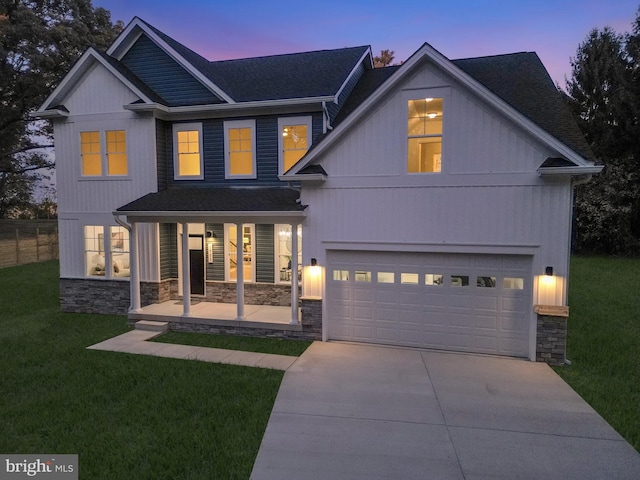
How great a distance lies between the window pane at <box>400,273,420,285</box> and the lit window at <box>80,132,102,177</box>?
31.6 ft

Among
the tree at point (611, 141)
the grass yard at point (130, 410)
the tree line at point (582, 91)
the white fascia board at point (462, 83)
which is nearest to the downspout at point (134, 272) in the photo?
the grass yard at point (130, 410)

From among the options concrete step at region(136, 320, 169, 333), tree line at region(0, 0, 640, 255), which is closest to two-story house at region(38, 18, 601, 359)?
concrete step at region(136, 320, 169, 333)

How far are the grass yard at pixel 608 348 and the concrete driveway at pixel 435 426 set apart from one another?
33 centimetres

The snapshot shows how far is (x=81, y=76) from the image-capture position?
11.8 m

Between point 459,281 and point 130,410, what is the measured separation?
691 cm

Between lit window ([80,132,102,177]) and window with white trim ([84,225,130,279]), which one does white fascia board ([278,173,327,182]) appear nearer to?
window with white trim ([84,225,130,279])

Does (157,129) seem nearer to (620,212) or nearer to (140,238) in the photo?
(140,238)

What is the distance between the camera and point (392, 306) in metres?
9.28

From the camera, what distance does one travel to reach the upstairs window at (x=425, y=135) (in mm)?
8711

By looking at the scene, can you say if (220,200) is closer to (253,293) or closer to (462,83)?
(253,293)

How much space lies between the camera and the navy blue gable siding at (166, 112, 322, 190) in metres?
11.4

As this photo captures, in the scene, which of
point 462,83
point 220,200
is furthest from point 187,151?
point 462,83

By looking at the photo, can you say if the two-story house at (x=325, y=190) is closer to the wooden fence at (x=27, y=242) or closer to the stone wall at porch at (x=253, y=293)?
the stone wall at porch at (x=253, y=293)

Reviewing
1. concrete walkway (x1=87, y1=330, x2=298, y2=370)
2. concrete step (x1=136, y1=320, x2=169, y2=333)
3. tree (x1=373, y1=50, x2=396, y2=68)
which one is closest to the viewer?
concrete walkway (x1=87, y1=330, x2=298, y2=370)
